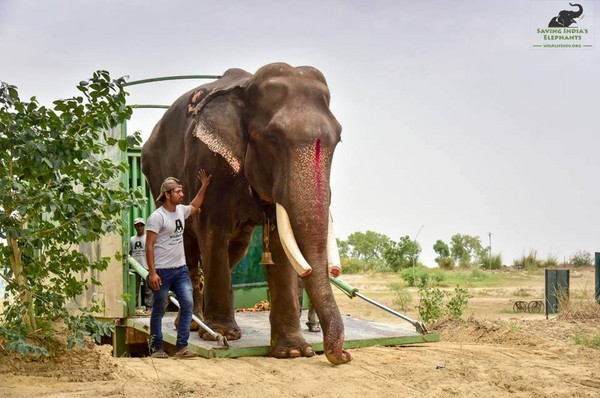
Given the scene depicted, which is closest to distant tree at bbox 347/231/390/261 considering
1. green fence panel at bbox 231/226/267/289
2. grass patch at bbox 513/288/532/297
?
grass patch at bbox 513/288/532/297

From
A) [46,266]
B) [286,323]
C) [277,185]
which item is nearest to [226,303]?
[286,323]

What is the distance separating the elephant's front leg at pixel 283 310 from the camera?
9.01 m

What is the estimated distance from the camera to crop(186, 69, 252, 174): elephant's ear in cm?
899

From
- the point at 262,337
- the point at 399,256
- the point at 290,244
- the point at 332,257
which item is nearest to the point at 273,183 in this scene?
the point at 290,244

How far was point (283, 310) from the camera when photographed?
9156 millimetres

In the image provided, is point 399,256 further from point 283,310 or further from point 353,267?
point 283,310

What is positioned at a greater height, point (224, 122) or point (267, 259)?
point (224, 122)

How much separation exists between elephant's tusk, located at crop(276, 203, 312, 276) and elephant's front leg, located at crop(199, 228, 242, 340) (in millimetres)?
1357

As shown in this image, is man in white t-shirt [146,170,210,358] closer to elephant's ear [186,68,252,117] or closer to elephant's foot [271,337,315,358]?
elephant's foot [271,337,315,358]

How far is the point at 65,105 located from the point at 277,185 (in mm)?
2312

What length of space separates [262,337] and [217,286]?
3.01 ft

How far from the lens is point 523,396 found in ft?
24.1

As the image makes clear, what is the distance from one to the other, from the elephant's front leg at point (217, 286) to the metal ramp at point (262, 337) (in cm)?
20

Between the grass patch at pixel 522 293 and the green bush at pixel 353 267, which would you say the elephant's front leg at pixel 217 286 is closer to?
the grass patch at pixel 522 293
